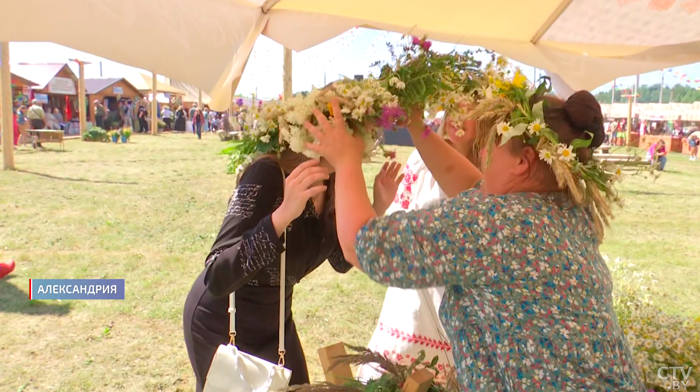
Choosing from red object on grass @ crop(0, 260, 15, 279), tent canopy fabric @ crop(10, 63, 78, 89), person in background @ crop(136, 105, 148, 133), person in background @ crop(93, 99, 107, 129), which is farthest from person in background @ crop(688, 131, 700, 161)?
tent canopy fabric @ crop(10, 63, 78, 89)

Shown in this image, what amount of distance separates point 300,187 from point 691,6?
81.8 inches

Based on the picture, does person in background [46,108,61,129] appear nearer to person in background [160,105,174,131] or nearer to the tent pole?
person in background [160,105,174,131]

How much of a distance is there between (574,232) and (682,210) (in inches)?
440

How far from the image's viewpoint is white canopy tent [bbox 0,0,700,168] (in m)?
1.72

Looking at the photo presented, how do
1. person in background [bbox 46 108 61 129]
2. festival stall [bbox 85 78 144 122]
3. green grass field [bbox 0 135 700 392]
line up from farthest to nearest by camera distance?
festival stall [bbox 85 78 144 122] → person in background [bbox 46 108 61 129] → green grass field [bbox 0 135 700 392]

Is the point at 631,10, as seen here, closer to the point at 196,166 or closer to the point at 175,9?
the point at 175,9

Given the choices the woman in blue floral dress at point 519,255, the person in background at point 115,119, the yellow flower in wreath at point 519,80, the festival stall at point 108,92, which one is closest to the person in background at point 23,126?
the person in background at point 115,119

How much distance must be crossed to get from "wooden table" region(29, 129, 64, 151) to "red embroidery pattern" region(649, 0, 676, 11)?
1893cm

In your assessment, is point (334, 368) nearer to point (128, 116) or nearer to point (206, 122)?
point (206, 122)

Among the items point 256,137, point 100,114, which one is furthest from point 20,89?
point 256,137

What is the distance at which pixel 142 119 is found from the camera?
3167 cm

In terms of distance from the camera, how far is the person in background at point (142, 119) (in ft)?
103

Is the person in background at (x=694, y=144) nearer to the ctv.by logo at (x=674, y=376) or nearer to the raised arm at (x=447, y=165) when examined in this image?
the ctv.by logo at (x=674, y=376)

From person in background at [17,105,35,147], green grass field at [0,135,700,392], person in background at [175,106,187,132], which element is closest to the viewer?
green grass field at [0,135,700,392]
